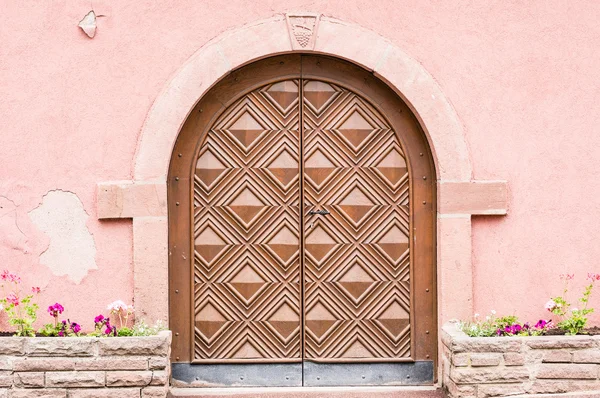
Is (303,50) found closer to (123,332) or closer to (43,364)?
(123,332)

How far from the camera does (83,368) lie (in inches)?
234

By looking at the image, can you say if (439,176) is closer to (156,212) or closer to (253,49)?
(253,49)

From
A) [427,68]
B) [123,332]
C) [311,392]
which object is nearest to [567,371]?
[311,392]

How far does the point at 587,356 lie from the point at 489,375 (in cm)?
72

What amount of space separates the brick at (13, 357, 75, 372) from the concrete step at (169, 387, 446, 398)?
33.4 inches

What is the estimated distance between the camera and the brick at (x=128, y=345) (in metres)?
5.93

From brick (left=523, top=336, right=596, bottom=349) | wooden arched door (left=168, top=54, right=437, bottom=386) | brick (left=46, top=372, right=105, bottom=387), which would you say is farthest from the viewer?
wooden arched door (left=168, top=54, right=437, bottom=386)

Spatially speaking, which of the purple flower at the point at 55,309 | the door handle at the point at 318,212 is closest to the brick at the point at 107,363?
the purple flower at the point at 55,309

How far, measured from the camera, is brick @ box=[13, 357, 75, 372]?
592 centimetres

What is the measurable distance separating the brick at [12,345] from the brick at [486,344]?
9.76 feet

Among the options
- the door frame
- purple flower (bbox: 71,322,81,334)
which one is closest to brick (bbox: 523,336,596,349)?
the door frame

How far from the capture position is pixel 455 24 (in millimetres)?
6438

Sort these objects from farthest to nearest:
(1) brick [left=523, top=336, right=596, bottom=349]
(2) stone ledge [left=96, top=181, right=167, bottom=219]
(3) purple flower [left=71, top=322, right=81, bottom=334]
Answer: (2) stone ledge [left=96, top=181, right=167, bottom=219] < (3) purple flower [left=71, top=322, right=81, bottom=334] < (1) brick [left=523, top=336, right=596, bottom=349]

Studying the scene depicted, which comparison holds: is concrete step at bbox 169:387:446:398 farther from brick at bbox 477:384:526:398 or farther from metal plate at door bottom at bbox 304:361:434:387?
brick at bbox 477:384:526:398
